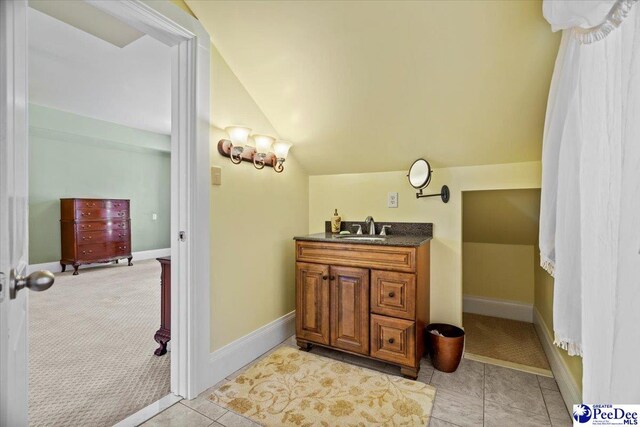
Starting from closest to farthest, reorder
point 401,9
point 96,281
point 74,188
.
Result: point 401,9 < point 96,281 < point 74,188

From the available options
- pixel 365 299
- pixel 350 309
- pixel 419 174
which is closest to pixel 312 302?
pixel 350 309

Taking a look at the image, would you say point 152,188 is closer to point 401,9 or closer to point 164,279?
point 164,279

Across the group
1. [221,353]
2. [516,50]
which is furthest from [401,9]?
[221,353]

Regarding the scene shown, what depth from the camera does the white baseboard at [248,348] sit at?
6.15 ft

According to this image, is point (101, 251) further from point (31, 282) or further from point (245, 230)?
point (31, 282)

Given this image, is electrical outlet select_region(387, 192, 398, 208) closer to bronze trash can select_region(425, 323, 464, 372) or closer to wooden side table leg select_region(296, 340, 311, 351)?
bronze trash can select_region(425, 323, 464, 372)

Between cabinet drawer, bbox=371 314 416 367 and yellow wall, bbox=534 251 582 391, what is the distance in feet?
2.69

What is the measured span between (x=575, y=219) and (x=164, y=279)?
2.39 m

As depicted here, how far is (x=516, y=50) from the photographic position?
4.88 feet

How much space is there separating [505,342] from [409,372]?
1.06 m

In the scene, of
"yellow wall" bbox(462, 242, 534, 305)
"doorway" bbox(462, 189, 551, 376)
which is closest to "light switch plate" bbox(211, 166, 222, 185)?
"doorway" bbox(462, 189, 551, 376)

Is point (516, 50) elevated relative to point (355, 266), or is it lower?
elevated

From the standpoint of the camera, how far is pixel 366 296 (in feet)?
6.72

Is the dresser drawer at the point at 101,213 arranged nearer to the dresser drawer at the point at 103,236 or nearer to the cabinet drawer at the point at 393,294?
the dresser drawer at the point at 103,236
